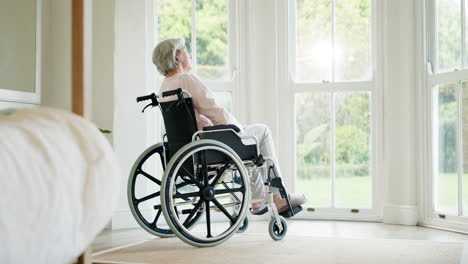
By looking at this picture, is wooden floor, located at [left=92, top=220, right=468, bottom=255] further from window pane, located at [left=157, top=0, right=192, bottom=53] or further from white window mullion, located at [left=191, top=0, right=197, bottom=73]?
window pane, located at [left=157, top=0, right=192, bottom=53]

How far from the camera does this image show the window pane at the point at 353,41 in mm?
3742

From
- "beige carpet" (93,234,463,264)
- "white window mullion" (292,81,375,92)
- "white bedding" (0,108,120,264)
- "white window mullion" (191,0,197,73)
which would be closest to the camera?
"white bedding" (0,108,120,264)

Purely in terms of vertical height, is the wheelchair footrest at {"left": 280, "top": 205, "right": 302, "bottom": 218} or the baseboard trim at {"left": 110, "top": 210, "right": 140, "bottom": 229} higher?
the wheelchair footrest at {"left": 280, "top": 205, "right": 302, "bottom": 218}

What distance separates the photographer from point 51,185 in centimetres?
102

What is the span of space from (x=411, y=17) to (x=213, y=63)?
1348 mm

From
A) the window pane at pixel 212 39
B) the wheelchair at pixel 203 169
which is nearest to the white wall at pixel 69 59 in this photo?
the window pane at pixel 212 39

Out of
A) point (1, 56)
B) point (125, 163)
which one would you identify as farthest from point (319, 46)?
point (1, 56)

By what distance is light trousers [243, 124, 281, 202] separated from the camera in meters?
2.82

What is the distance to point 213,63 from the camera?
388 centimetres

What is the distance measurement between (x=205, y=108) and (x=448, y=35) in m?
1.60

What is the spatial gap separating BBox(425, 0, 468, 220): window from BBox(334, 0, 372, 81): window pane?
0.41 meters

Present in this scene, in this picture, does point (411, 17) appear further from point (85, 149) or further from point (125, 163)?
point (85, 149)

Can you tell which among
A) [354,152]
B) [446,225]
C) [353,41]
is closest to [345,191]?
[354,152]

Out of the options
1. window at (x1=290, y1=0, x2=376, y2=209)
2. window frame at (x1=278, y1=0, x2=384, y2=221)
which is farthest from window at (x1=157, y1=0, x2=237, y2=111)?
window at (x1=290, y1=0, x2=376, y2=209)
